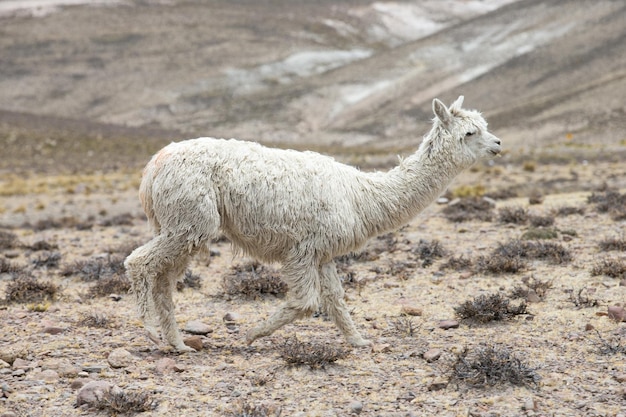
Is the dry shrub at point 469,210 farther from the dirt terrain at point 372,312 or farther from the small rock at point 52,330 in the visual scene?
the small rock at point 52,330

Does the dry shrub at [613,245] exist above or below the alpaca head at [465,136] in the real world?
below

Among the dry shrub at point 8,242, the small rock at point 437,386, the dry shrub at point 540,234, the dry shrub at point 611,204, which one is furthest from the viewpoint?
the dry shrub at point 8,242

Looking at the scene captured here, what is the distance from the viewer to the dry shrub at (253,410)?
14.7 feet

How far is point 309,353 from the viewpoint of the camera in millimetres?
5527

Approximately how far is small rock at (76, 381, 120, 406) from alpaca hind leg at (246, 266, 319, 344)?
152cm

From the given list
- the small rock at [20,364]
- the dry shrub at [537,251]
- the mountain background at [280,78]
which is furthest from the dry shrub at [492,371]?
the mountain background at [280,78]

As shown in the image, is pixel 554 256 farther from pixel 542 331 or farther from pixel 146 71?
pixel 146 71

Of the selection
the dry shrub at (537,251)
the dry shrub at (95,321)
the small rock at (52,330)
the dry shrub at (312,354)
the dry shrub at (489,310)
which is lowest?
the dry shrub at (537,251)

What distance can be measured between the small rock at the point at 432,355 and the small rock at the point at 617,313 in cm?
190

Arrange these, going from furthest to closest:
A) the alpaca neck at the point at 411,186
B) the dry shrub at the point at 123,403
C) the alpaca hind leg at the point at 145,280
→ the alpaca neck at the point at 411,186 < the alpaca hind leg at the point at 145,280 < the dry shrub at the point at 123,403

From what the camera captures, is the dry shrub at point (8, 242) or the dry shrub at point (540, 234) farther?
the dry shrub at point (8, 242)

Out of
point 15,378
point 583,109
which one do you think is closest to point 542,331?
point 15,378

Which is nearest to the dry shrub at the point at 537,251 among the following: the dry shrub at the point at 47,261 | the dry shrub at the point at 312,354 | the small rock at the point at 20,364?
the dry shrub at the point at 312,354

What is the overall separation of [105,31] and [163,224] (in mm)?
114571
